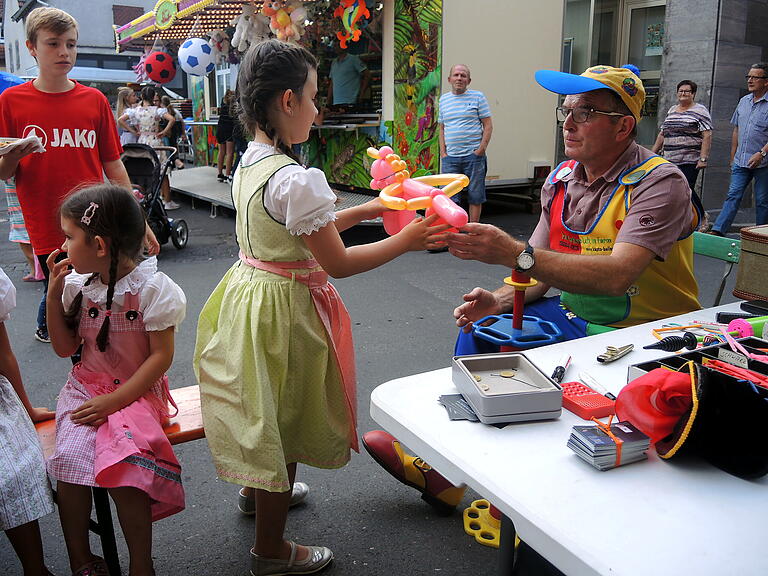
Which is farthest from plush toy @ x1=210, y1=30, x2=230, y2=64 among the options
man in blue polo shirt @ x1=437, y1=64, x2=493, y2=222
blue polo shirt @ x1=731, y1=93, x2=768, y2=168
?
blue polo shirt @ x1=731, y1=93, x2=768, y2=168

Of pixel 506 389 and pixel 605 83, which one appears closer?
pixel 506 389

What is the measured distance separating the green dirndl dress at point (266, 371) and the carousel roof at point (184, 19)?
26.1 feet

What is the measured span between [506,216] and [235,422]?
27.3 feet

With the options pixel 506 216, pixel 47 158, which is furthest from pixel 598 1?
pixel 47 158

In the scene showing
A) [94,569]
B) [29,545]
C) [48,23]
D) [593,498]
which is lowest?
[94,569]

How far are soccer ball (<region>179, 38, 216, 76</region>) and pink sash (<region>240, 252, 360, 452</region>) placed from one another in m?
10.3

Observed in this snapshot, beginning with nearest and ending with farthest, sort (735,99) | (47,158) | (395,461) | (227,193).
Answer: (395,461) < (47,158) < (735,99) < (227,193)

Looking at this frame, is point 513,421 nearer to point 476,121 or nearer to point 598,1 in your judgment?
point 476,121

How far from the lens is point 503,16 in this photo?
9.19m

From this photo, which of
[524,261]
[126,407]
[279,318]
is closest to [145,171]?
[126,407]

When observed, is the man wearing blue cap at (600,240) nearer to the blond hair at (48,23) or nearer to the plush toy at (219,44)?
the blond hair at (48,23)

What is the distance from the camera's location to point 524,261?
2039 mm

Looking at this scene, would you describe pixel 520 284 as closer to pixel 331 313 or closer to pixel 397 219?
pixel 397 219

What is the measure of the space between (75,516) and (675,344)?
181cm
